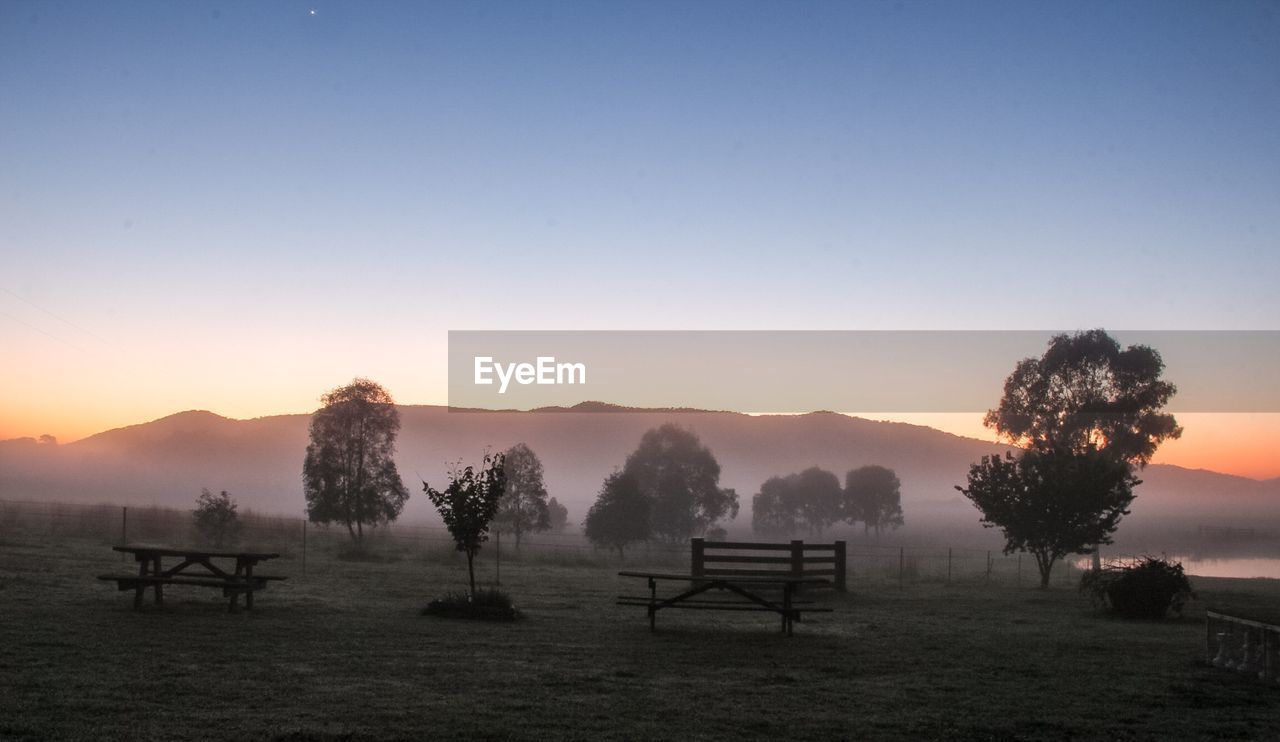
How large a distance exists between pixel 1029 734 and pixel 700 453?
77123 millimetres

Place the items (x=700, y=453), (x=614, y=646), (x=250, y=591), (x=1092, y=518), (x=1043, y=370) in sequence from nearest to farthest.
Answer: (x=614, y=646)
(x=250, y=591)
(x=1092, y=518)
(x=1043, y=370)
(x=700, y=453)

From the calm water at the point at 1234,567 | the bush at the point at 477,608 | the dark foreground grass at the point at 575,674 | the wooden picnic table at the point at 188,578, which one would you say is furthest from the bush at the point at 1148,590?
the calm water at the point at 1234,567

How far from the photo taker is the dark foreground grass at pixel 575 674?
9344mm

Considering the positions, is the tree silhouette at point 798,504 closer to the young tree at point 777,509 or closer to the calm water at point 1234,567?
the young tree at point 777,509

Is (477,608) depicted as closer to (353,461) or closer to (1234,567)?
(353,461)

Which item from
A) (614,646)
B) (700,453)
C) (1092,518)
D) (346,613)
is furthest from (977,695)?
(700,453)

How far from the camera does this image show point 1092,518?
107ft

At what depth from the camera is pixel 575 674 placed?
12.3 m

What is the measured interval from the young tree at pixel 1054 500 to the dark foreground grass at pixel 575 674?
1116 cm

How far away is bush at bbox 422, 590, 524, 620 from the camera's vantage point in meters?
18.3

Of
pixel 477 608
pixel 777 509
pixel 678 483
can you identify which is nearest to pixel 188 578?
pixel 477 608

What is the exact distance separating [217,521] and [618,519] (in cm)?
2926

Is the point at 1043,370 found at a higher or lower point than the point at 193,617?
higher

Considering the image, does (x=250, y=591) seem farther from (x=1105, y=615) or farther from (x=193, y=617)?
(x=1105, y=615)
